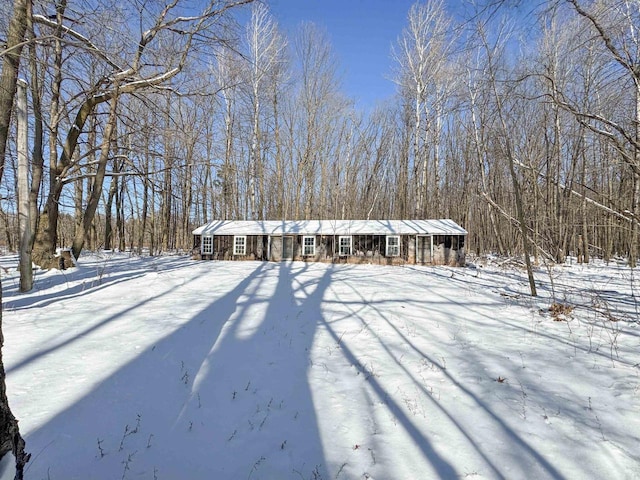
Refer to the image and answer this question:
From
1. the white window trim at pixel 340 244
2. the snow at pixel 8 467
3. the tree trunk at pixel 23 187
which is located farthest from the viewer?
the white window trim at pixel 340 244

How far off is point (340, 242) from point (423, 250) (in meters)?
4.74

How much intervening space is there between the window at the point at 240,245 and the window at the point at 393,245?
8627mm

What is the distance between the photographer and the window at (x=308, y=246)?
19.4m

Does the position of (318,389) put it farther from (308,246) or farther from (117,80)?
(308,246)

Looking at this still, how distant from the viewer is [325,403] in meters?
3.72

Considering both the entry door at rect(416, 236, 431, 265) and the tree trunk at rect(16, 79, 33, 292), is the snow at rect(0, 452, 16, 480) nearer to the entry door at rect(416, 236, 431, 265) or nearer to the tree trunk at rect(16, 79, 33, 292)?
the tree trunk at rect(16, 79, 33, 292)

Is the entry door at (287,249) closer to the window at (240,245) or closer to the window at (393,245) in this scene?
the window at (240,245)

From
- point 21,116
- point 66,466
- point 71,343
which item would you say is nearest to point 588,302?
point 66,466

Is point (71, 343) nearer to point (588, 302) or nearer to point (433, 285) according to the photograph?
point (433, 285)

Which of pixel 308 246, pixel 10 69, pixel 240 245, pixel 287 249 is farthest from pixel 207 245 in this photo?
pixel 10 69

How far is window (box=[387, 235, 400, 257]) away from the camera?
18.8m

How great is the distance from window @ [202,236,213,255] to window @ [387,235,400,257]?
35.3 ft

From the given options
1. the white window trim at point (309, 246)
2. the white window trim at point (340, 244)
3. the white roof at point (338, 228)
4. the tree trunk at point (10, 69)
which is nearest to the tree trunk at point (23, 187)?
the tree trunk at point (10, 69)

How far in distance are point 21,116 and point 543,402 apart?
37.1ft
